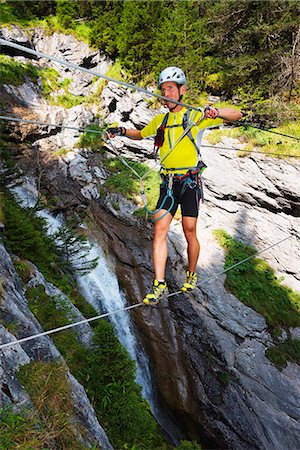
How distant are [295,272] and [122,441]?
7366 millimetres

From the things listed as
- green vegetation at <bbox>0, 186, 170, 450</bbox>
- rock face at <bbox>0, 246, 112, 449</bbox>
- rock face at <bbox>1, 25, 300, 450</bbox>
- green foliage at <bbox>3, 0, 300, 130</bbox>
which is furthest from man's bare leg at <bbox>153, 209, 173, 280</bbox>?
green foliage at <bbox>3, 0, 300, 130</bbox>

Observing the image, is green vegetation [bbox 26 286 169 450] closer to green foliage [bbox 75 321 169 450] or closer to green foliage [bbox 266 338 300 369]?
green foliage [bbox 75 321 169 450]

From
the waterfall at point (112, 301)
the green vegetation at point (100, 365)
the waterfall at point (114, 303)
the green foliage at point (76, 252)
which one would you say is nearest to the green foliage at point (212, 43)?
the green foliage at point (76, 252)

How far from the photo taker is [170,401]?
35.1 ft

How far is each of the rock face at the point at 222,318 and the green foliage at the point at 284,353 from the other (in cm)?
18

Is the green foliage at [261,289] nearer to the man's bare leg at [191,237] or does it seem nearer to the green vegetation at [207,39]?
the green vegetation at [207,39]

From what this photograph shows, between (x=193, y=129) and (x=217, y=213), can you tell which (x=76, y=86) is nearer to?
(x=217, y=213)

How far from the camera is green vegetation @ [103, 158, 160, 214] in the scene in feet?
40.9

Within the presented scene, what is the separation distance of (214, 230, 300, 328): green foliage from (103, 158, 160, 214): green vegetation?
349 centimetres

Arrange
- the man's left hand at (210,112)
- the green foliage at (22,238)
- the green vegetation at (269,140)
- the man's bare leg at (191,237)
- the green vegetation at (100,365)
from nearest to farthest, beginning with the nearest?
the man's left hand at (210,112)
the man's bare leg at (191,237)
the green vegetation at (100,365)
the green foliage at (22,238)
the green vegetation at (269,140)

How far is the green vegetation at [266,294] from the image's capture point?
9.43 meters

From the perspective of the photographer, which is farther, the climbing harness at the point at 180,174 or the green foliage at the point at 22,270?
the green foliage at the point at 22,270

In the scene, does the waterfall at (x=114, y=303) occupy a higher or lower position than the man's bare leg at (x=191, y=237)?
lower

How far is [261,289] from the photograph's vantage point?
33.5 ft
